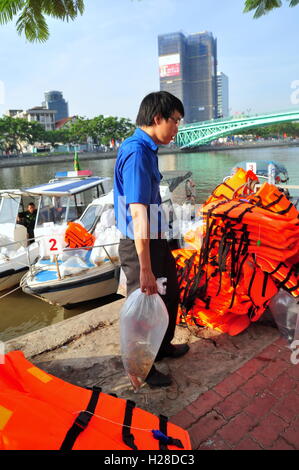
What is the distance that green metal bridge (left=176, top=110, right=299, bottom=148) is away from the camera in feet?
131

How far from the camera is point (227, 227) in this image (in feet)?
8.90

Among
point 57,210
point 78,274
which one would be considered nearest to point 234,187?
point 78,274

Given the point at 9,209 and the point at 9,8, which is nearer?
the point at 9,8

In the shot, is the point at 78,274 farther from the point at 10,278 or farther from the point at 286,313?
the point at 286,313

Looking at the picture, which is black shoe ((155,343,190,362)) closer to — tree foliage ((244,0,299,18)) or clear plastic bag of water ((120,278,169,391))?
clear plastic bag of water ((120,278,169,391))

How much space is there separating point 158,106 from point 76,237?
4359mm

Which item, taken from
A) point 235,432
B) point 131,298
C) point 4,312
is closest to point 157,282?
point 131,298

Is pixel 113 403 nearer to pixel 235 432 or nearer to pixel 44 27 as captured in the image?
pixel 235 432

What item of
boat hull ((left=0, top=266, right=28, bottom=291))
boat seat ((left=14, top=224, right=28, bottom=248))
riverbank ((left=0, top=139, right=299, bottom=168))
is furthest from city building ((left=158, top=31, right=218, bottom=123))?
boat hull ((left=0, top=266, right=28, bottom=291))

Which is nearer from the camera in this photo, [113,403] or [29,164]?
[113,403]

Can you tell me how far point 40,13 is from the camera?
18.9 ft

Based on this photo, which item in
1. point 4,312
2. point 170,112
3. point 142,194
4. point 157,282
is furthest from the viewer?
point 4,312

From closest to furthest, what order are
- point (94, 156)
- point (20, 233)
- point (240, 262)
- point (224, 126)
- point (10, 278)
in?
1. point (240, 262)
2. point (10, 278)
3. point (20, 233)
4. point (224, 126)
5. point (94, 156)
